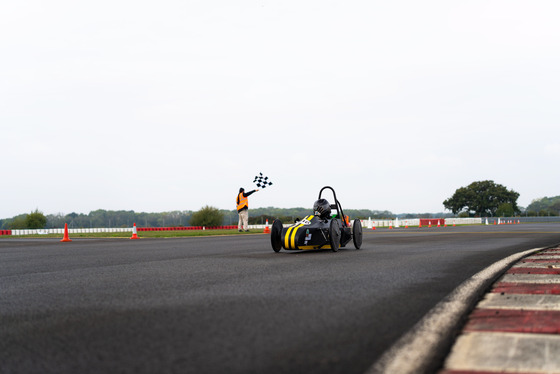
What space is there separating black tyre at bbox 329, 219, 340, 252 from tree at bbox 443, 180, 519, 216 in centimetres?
10672

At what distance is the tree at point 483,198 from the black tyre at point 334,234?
10672 cm

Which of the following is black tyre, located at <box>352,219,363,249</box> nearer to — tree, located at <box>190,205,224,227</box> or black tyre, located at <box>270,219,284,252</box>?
black tyre, located at <box>270,219,284,252</box>

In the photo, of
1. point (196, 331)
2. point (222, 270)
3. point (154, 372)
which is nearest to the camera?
point (154, 372)

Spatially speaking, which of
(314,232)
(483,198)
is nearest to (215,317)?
(314,232)

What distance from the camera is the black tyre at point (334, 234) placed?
11156 mm

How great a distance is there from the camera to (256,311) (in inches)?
171

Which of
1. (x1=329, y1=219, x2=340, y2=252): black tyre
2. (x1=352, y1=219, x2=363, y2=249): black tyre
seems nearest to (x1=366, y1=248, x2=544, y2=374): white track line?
(x1=329, y1=219, x2=340, y2=252): black tyre

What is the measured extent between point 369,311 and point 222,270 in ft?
12.3

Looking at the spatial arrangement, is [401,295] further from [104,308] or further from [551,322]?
[104,308]

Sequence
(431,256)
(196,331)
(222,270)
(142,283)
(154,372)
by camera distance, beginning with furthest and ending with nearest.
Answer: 1. (431,256)
2. (222,270)
3. (142,283)
4. (196,331)
5. (154,372)

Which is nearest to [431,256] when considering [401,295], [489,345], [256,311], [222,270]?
[222,270]

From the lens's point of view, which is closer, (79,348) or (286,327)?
(79,348)

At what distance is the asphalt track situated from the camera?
2.97 m

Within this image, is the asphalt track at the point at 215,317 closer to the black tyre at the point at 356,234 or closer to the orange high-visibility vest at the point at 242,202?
the black tyre at the point at 356,234
